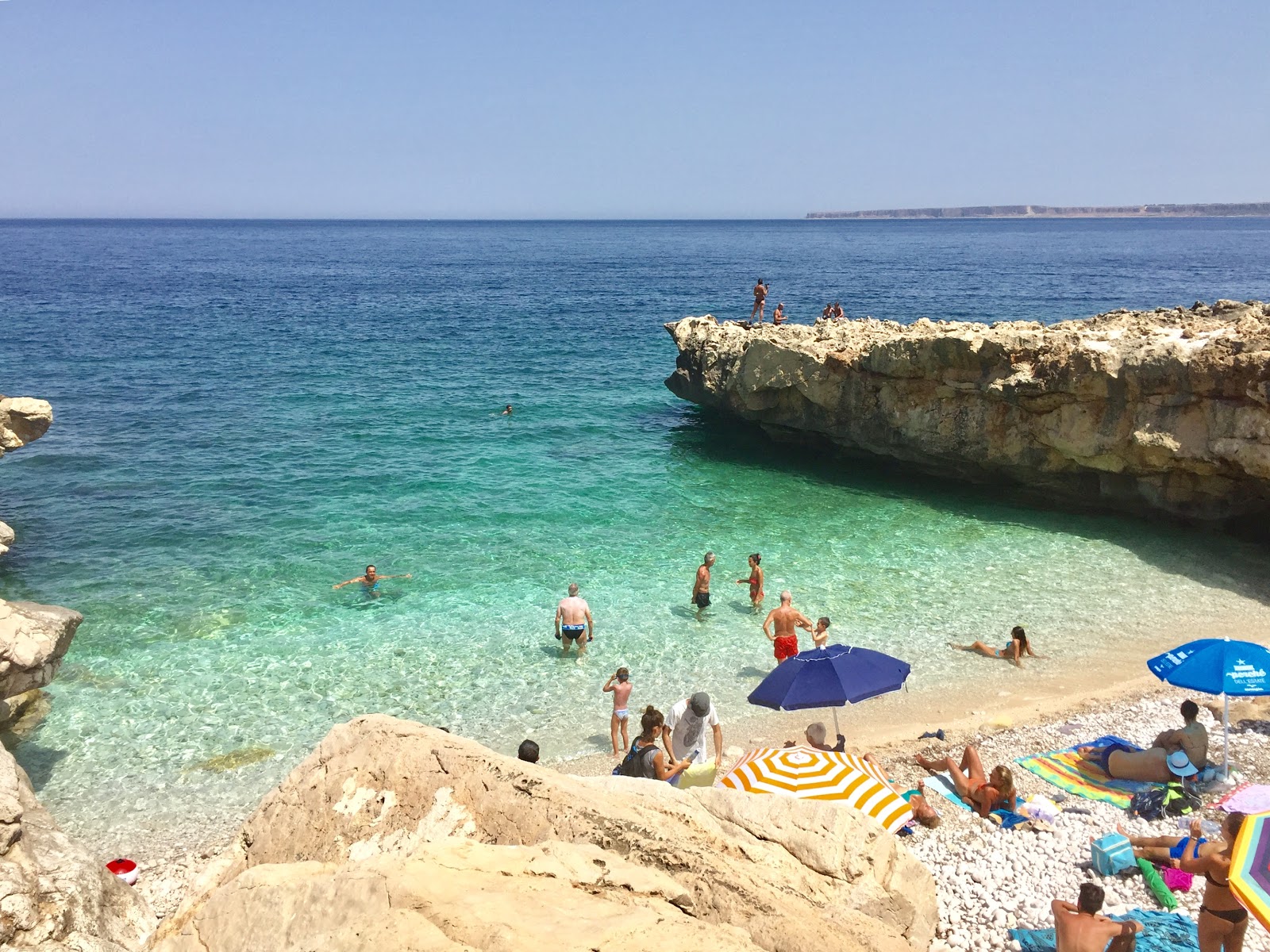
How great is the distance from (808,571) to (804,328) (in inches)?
321

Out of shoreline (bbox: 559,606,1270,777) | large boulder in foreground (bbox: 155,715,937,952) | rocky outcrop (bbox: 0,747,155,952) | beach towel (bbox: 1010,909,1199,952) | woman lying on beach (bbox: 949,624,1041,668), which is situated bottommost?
shoreline (bbox: 559,606,1270,777)

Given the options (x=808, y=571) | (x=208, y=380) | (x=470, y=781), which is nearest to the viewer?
(x=470, y=781)

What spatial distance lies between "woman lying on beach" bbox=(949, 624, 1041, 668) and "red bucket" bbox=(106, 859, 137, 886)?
38.0 feet

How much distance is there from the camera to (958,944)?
22.9ft

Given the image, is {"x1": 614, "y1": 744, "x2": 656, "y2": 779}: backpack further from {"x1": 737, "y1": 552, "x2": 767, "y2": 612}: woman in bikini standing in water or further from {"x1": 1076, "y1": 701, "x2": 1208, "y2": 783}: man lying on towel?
{"x1": 737, "y1": 552, "x2": 767, "y2": 612}: woman in bikini standing in water

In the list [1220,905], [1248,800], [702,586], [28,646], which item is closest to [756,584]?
[702,586]

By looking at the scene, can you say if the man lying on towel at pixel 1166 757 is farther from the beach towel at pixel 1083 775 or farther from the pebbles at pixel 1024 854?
the pebbles at pixel 1024 854

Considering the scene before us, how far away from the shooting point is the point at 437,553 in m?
17.9

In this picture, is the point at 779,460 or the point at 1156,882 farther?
the point at 779,460

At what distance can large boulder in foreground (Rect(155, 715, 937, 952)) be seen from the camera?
12.5 feet

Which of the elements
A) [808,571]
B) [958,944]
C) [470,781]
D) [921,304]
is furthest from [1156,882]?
[921,304]

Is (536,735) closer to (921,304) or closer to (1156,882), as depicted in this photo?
(1156,882)

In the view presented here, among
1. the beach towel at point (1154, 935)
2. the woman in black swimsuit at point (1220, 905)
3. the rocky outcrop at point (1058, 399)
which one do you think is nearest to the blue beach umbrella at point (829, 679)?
the beach towel at point (1154, 935)

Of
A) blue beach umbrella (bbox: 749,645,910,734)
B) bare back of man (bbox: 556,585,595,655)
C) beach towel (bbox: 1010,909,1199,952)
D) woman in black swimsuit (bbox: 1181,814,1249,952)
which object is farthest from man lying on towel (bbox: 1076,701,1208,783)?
bare back of man (bbox: 556,585,595,655)
